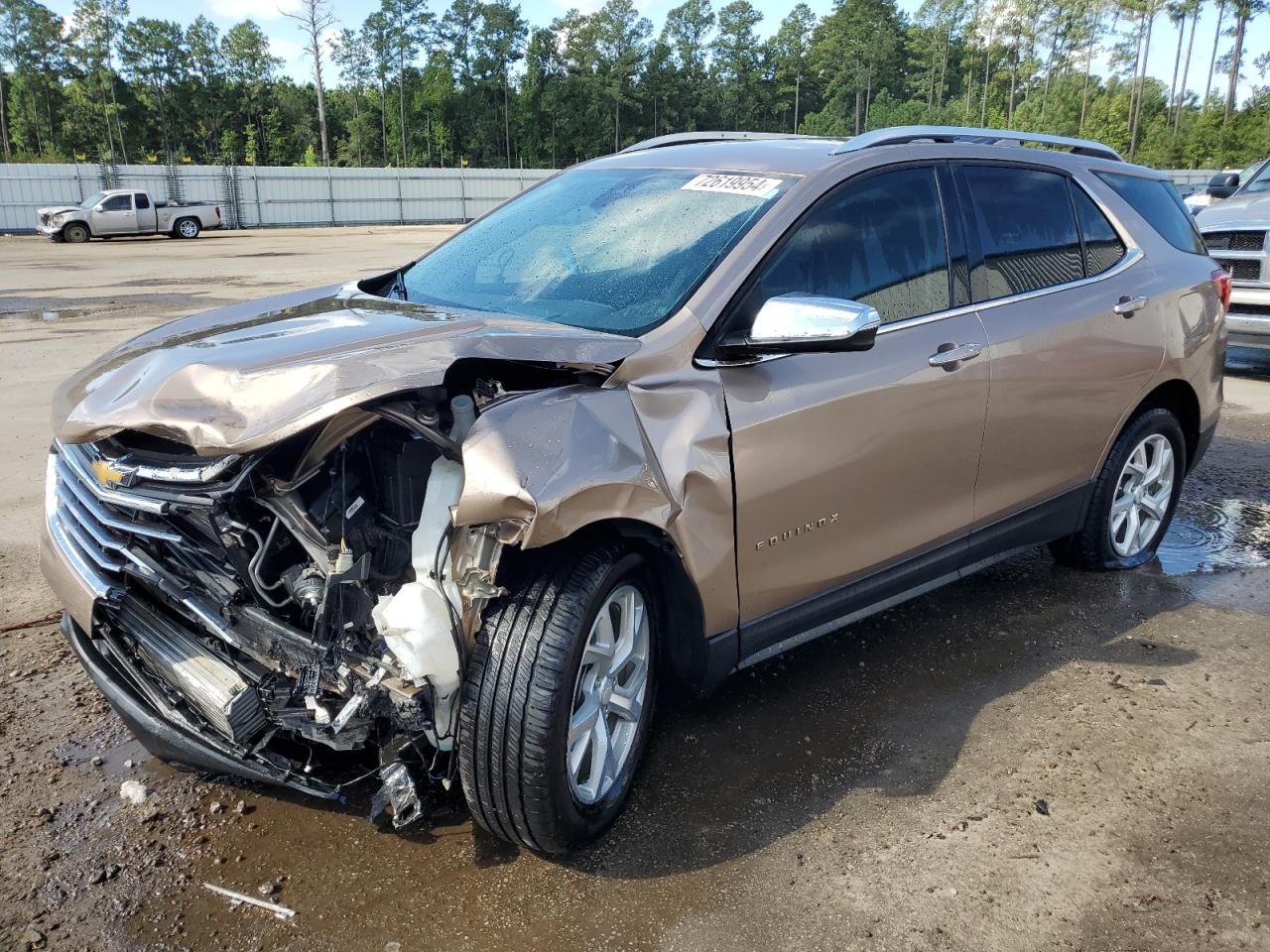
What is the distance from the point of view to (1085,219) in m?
4.47

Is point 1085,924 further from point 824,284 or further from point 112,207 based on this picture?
point 112,207

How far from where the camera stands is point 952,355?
3584mm

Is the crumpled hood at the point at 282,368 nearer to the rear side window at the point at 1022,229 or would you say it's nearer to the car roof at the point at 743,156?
the car roof at the point at 743,156

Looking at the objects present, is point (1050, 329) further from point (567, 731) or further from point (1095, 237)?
point (567, 731)

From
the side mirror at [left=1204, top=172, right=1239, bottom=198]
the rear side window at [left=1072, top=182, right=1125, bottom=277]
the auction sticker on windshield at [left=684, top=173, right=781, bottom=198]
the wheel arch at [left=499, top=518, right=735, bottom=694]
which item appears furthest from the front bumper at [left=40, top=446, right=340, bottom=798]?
the side mirror at [left=1204, top=172, right=1239, bottom=198]

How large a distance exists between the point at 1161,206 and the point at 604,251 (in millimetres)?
3050

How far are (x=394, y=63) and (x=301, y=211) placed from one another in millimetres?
49007

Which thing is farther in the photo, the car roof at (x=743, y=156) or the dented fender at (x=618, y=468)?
the car roof at (x=743, y=156)

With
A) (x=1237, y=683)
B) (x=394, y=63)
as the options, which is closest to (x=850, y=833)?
(x=1237, y=683)

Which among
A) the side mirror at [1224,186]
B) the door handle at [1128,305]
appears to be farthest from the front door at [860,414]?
the side mirror at [1224,186]

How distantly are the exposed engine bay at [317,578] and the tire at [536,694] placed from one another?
0.08 meters

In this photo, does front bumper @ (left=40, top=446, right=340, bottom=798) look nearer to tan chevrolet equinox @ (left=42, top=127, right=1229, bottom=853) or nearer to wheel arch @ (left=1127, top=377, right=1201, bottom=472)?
tan chevrolet equinox @ (left=42, top=127, right=1229, bottom=853)

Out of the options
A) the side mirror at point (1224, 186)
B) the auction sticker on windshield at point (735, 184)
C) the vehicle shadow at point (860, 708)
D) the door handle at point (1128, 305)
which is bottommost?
the vehicle shadow at point (860, 708)

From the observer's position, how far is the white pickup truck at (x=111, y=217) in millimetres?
30812
